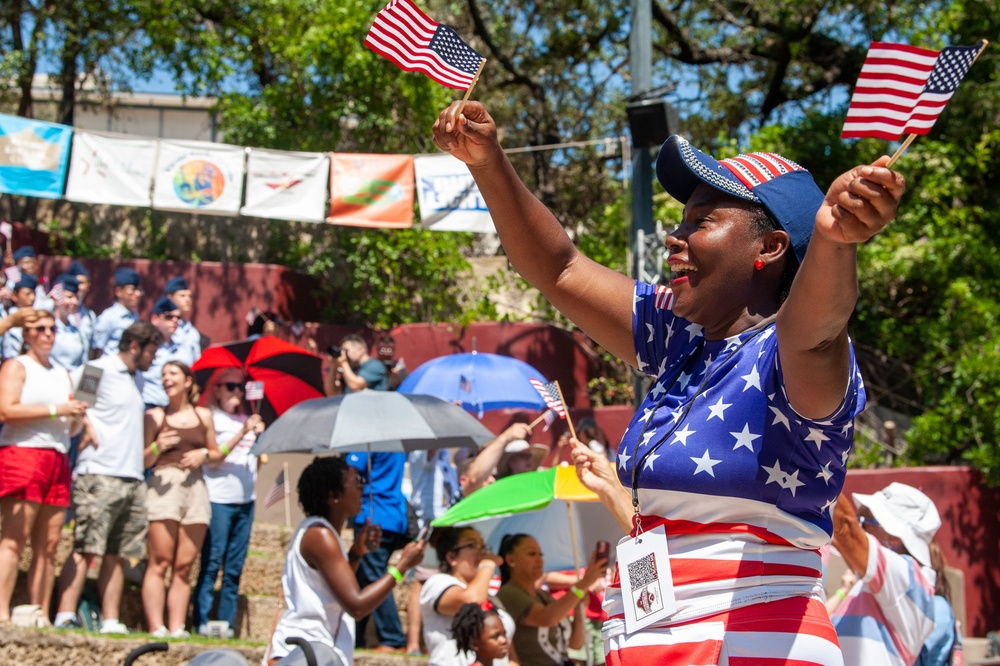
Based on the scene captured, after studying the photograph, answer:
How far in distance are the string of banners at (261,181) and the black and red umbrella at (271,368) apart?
9.65 ft

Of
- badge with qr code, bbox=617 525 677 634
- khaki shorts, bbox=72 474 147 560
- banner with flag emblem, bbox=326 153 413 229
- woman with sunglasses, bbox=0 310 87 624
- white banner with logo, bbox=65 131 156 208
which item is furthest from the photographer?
banner with flag emblem, bbox=326 153 413 229

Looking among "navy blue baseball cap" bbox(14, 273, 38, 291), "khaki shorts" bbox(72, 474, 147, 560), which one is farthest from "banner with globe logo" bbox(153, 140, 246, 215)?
"khaki shorts" bbox(72, 474, 147, 560)

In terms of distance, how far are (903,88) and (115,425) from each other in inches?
233

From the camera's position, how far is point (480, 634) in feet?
18.0

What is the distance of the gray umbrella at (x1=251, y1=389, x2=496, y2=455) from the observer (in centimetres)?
655

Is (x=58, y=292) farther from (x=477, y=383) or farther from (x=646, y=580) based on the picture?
(x=646, y=580)

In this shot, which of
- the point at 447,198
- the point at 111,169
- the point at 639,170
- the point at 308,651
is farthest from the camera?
the point at 111,169

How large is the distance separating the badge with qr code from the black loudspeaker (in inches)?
250

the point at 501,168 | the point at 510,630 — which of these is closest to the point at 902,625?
the point at 510,630

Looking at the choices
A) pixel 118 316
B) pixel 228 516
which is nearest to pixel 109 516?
pixel 228 516

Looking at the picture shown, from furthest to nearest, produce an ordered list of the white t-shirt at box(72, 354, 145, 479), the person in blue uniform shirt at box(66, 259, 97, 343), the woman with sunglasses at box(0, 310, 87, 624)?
the person in blue uniform shirt at box(66, 259, 97, 343) → the white t-shirt at box(72, 354, 145, 479) → the woman with sunglasses at box(0, 310, 87, 624)

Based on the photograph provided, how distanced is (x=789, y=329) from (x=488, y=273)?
41.3 feet

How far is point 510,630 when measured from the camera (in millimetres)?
5785

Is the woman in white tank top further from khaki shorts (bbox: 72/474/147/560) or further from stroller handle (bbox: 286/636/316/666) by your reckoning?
khaki shorts (bbox: 72/474/147/560)
